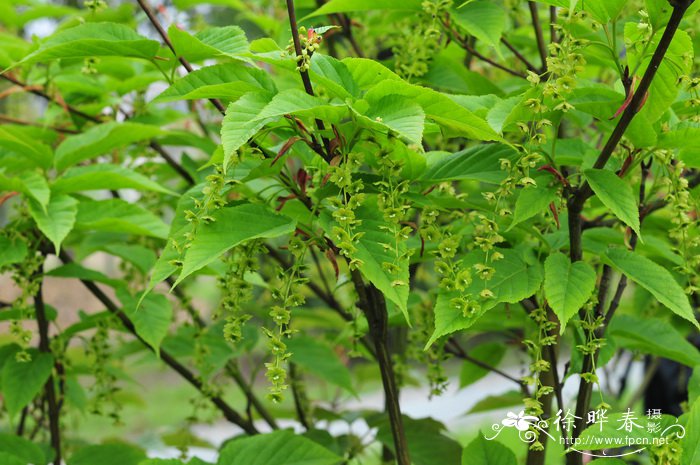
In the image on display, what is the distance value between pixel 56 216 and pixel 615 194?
43.0 inches

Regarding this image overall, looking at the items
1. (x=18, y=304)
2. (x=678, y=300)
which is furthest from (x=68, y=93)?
(x=678, y=300)

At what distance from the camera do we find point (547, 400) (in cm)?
153

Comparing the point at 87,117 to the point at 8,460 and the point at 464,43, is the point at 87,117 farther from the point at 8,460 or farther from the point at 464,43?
the point at 464,43

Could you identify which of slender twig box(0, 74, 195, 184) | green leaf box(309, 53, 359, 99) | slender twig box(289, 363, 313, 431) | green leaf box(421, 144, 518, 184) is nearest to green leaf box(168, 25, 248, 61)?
green leaf box(309, 53, 359, 99)

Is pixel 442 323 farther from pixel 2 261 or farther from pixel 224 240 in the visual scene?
pixel 2 261

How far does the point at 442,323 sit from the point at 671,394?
204 centimetres

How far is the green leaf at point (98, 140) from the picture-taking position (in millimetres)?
1723

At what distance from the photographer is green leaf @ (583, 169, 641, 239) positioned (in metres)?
1.15

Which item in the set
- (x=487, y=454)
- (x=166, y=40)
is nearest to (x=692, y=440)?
(x=487, y=454)

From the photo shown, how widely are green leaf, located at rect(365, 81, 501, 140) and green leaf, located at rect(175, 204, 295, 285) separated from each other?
0.24 meters

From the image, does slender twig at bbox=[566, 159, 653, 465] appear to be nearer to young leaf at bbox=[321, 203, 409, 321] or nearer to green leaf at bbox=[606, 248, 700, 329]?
green leaf at bbox=[606, 248, 700, 329]

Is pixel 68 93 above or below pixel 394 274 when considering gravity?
above

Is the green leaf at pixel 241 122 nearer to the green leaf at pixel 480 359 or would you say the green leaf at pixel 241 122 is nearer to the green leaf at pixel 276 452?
the green leaf at pixel 276 452

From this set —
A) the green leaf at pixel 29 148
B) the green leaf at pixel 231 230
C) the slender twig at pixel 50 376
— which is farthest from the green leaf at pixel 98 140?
the green leaf at pixel 231 230
